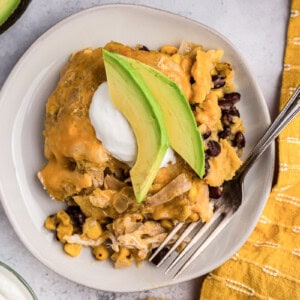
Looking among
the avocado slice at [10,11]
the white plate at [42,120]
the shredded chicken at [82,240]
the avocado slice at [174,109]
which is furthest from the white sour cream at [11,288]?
the avocado slice at [10,11]

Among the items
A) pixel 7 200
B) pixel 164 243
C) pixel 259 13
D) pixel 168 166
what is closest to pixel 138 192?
pixel 168 166

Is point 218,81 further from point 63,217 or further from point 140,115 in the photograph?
point 63,217

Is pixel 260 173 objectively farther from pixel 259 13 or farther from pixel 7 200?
pixel 7 200

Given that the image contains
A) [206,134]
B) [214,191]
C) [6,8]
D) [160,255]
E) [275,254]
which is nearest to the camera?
[6,8]

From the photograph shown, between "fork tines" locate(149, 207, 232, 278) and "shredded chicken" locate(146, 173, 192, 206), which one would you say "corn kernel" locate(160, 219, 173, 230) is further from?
"shredded chicken" locate(146, 173, 192, 206)

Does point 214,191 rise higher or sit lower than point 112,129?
lower

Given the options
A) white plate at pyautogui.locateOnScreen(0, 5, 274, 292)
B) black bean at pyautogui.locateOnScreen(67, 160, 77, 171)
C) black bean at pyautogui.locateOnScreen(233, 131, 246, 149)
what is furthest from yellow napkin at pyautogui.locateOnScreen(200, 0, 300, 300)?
black bean at pyautogui.locateOnScreen(67, 160, 77, 171)

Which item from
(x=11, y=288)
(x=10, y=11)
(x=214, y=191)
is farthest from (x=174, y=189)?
(x=10, y=11)
